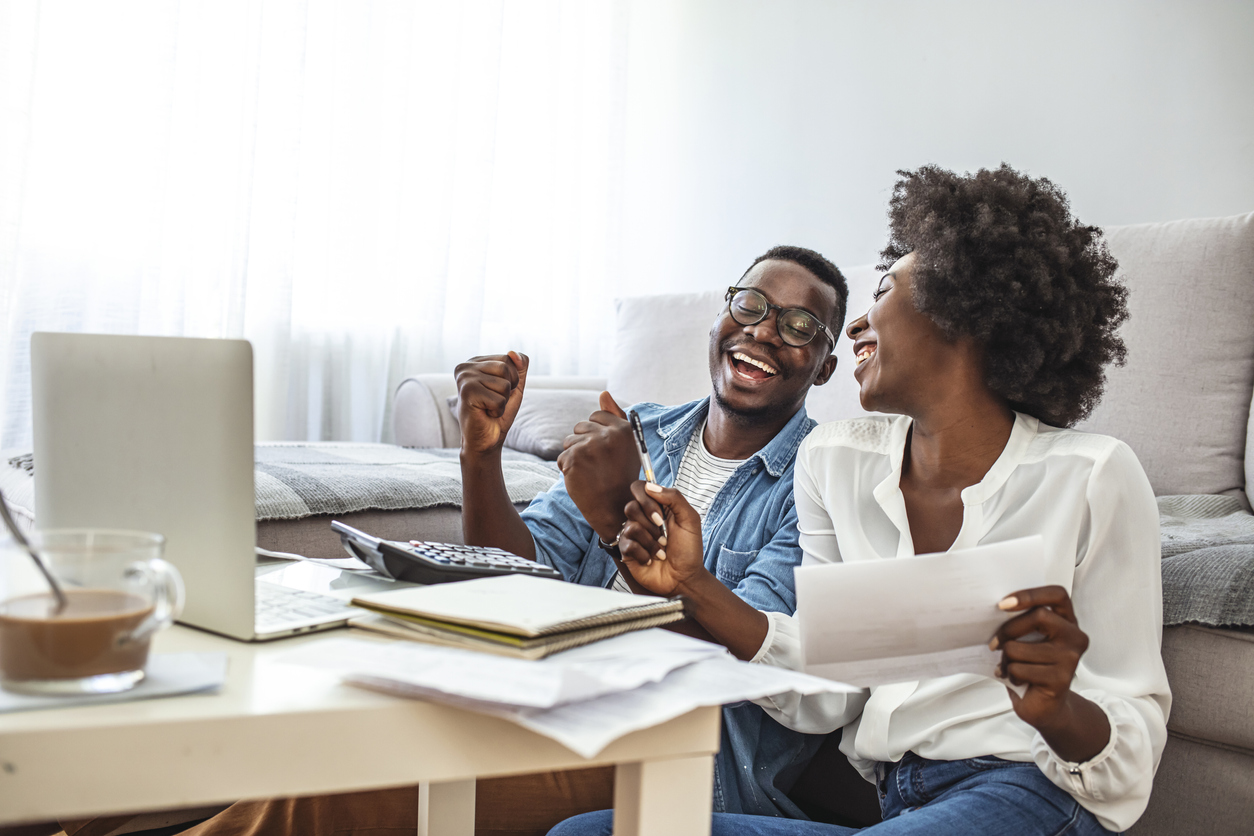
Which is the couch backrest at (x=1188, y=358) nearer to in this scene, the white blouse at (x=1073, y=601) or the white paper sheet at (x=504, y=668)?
the white blouse at (x=1073, y=601)

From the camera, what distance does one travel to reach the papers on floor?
45cm

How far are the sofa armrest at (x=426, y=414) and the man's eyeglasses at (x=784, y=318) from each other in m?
1.24

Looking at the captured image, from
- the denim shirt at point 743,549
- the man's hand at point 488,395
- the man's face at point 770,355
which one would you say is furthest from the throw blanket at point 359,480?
the man's face at point 770,355

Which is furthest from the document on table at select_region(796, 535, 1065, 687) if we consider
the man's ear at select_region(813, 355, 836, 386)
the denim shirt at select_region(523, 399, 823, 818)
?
the man's ear at select_region(813, 355, 836, 386)

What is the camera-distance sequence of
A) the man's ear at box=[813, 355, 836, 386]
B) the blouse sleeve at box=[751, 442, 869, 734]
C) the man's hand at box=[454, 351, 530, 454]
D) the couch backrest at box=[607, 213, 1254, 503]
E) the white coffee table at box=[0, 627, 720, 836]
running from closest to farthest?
the white coffee table at box=[0, 627, 720, 836] < the blouse sleeve at box=[751, 442, 869, 734] < the man's hand at box=[454, 351, 530, 454] < the man's ear at box=[813, 355, 836, 386] < the couch backrest at box=[607, 213, 1254, 503]

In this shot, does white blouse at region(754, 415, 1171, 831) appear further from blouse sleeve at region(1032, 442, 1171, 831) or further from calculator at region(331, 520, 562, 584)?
calculator at region(331, 520, 562, 584)

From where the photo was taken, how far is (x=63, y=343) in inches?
24.2

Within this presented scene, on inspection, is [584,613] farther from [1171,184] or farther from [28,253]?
[28,253]

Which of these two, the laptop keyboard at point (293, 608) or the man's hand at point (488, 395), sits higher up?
the man's hand at point (488, 395)

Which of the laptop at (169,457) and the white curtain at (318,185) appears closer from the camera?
the laptop at (169,457)

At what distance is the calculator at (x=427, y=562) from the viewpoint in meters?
0.75

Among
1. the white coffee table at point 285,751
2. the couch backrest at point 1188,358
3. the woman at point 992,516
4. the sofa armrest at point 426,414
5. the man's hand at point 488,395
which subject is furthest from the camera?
the sofa armrest at point 426,414

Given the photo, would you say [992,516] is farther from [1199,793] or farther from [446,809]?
[446,809]

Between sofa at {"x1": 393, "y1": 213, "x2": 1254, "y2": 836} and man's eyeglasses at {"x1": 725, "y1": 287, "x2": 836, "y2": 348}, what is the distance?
20.5 inches
